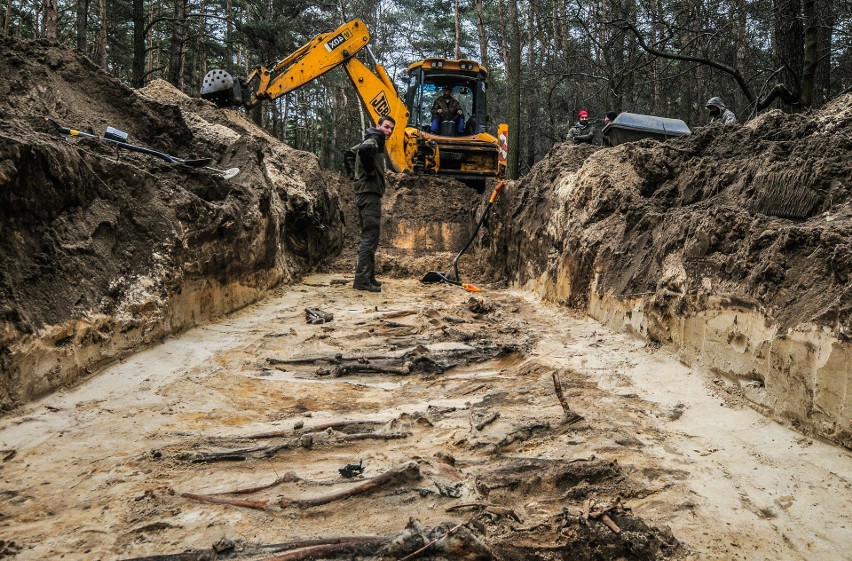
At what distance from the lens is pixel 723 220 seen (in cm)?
355

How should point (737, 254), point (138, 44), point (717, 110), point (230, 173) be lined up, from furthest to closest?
1. point (138, 44)
2. point (717, 110)
3. point (230, 173)
4. point (737, 254)

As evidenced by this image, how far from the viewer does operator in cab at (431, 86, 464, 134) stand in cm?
1168

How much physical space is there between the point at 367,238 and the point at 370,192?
0.66 metres

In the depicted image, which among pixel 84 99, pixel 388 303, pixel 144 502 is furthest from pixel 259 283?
pixel 144 502

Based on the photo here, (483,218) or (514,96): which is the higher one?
(514,96)

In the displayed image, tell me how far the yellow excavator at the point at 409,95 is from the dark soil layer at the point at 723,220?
447cm

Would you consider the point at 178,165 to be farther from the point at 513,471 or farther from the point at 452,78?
the point at 452,78

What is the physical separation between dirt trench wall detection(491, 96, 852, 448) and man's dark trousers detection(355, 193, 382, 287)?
2.56 meters

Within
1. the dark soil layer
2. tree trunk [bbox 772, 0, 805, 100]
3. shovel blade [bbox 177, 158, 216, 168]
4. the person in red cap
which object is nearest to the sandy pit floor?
the dark soil layer

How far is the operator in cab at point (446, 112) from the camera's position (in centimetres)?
1168

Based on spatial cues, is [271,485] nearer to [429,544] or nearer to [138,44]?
[429,544]

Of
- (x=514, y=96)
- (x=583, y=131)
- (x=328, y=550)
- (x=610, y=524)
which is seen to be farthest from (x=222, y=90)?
(x=610, y=524)

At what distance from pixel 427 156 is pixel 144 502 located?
9.63m

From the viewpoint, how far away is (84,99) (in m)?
5.61
